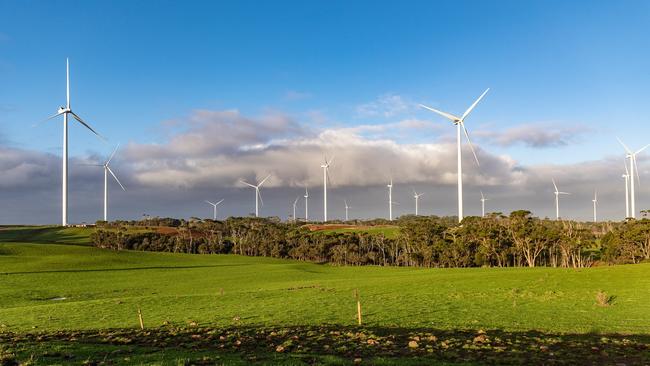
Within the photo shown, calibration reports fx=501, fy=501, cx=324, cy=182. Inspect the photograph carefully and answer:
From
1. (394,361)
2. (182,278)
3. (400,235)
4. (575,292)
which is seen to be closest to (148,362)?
(394,361)

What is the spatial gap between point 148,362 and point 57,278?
55869 millimetres

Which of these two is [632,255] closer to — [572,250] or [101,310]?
[572,250]

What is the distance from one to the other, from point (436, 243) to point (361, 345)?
270 feet

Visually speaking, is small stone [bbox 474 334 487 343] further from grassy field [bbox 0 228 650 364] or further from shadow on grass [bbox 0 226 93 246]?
shadow on grass [bbox 0 226 93 246]

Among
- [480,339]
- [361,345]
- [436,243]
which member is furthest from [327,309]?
[436,243]

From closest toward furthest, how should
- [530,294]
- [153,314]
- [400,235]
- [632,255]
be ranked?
[153,314], [530,294], [632,255], [400,235]

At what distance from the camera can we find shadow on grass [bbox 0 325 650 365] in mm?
14844

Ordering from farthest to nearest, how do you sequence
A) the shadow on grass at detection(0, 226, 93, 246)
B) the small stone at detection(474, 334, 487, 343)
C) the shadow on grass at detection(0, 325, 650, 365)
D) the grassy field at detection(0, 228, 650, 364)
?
the shadow on grass at detection(0, 226, 93, 246) < the grassy field at detection(0, 228, 650, 364) < the small stone at detection(474, 334, 487, 343) < the shadow on grass at detection(0, 325, 650, 365)

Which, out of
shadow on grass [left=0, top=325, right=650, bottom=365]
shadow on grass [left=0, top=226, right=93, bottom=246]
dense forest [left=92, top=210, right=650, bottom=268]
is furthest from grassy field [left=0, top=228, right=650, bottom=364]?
shadow on grass [left=0, top=226, right=93, bottom=246]

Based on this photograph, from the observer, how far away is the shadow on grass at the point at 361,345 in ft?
48.7

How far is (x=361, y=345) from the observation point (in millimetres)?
16906

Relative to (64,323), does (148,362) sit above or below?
above

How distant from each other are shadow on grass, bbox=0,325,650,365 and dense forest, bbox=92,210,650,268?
68857mm

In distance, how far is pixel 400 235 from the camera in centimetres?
10956
